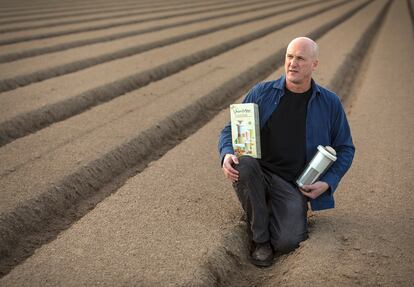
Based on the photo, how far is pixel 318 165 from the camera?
2.69 m

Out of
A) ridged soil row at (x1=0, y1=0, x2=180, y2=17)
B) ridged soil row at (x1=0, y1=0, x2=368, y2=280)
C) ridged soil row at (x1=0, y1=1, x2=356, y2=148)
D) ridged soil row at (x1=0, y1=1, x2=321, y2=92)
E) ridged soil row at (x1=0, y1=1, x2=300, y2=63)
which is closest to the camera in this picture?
ridged soil row at (x1=0, y1=0, x2=368, y2=280)

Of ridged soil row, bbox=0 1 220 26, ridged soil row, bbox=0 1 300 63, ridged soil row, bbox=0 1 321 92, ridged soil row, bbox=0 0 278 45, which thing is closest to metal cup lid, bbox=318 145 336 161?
ridged soil row, bbox=0 1 321 92

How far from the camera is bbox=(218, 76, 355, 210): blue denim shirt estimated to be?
2.80 m

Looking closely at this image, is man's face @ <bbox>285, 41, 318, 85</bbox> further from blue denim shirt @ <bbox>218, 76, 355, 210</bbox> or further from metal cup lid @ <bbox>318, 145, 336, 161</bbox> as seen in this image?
metal cup lid @ <bbox>318, 145, 336, 161</bbox>

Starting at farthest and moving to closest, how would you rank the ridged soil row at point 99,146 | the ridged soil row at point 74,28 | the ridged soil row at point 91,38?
1. the ridged soil row at point 74,28
2. the ridged soil row at point 91,38
3. the ridged soil row at point 99,146

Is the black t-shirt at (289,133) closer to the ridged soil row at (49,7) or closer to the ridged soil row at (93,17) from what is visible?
the ridged soil row at (93,17)

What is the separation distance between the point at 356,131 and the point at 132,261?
3.11 metres

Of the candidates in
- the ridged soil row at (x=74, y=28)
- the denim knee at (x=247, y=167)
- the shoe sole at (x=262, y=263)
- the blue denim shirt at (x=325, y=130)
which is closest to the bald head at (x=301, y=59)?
the blue denim shirt at (x=325, y=130)

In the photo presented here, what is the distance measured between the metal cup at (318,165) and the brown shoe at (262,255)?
44 cm

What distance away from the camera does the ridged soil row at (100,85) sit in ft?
16.7

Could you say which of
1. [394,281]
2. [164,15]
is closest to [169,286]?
Result: [394,281]

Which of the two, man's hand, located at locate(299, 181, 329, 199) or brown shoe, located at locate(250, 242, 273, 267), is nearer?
man's hand, located at locate(299, 181, 329, 199)

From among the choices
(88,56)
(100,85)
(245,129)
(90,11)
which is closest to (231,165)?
(245,129)

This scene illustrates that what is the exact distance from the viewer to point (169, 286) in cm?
246
